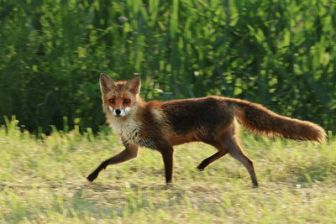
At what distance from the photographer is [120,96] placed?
8.40 metres

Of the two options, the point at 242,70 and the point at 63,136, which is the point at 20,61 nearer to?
the point at 63,136

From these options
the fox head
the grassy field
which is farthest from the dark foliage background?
the fox head

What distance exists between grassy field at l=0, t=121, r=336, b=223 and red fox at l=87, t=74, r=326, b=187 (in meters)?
0.29

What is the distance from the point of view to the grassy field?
7.38 metres

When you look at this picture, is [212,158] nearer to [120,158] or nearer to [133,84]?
[120,158]

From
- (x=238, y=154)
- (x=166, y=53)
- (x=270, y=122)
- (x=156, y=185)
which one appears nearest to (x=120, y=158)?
(x=156, y=185)

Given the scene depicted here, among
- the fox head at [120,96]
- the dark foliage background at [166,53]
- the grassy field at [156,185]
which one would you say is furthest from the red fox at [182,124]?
the dark foliage background at [166,53]

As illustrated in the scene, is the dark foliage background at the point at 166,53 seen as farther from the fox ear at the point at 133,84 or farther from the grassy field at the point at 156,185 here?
the fox ear at the point at 133,84

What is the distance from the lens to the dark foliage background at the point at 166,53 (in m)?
10.8

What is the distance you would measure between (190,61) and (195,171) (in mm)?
2329

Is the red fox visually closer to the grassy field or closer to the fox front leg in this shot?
the fox front leg

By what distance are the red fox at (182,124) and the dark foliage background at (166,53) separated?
86.9 inches

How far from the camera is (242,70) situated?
10992 mm

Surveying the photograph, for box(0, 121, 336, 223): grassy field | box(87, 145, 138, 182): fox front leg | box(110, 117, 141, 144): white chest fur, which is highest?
box(110, 117, 141, 144): white chest fur
